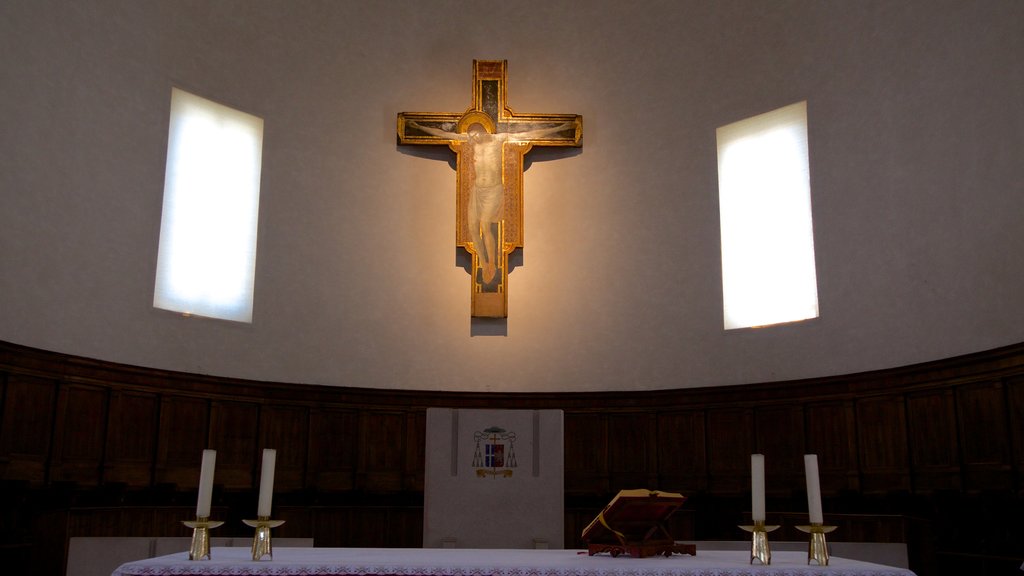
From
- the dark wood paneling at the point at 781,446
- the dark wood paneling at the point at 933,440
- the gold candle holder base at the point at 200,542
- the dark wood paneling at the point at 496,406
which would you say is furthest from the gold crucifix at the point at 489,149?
the gold candle holder base at the point at 200,542

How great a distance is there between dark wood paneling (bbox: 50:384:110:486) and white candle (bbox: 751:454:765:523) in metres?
7.39

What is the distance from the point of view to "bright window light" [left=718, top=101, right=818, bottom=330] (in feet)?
37.9

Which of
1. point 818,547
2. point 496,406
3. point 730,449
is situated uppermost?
point 496,406

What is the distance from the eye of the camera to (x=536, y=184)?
12938mm

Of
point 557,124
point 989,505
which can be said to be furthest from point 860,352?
point 557,124

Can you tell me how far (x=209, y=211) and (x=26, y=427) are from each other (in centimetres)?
347

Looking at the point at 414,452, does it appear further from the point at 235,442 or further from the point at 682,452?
the point at 682,452

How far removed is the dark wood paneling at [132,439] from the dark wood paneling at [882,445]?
7.85 m

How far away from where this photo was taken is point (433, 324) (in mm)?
12375

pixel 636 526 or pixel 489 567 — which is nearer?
pixel 489 567

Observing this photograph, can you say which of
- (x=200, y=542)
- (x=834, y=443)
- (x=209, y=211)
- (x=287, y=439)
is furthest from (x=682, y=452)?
(x=200, y=542)

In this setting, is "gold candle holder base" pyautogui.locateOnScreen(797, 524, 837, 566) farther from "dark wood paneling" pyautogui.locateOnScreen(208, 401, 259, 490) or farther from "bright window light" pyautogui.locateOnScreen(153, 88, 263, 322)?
"bright window light" pyautogui.locateOnScreen(153, 88, 263, 322)

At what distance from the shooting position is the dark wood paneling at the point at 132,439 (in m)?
10.1

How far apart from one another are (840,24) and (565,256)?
444 centimetres
